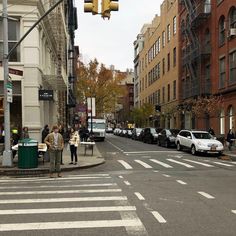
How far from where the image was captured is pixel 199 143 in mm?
26656

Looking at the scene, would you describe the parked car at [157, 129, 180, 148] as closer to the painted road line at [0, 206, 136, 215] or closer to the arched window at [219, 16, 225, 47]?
the arched window at [219, 16, 225, 47]

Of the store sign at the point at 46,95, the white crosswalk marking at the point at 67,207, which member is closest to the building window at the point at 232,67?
the store sign at the point at 46,95

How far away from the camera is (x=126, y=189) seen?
463 inches

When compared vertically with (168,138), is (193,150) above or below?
below

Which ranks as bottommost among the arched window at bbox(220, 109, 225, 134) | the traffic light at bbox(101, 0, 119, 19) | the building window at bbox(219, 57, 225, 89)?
the arched window at bbox(220, 109, 225, 134)

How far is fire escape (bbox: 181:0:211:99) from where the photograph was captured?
4297cm

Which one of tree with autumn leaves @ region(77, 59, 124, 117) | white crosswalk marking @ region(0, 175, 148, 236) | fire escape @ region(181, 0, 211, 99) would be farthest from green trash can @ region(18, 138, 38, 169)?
tree with autumn leaves @ region(77, 59, 124, 117)

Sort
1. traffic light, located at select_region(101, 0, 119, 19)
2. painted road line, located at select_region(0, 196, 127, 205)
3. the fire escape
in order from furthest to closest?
the fire escape
traffic light, located at select_region(101, 0, 119, 19)
painted road line, located at select_region(0, 196, 127, 205)

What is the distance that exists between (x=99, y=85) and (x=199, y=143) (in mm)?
45493

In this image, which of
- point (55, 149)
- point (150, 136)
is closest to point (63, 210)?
point (55, 149)

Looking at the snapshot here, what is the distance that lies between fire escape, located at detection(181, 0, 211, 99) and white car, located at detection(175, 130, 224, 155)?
1367 cm

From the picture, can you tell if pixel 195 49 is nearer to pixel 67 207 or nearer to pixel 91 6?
pixel 91 6

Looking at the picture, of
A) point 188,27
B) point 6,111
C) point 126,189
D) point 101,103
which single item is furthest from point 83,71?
point 126,189

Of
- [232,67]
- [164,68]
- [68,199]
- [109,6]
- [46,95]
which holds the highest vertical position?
[164,68]
